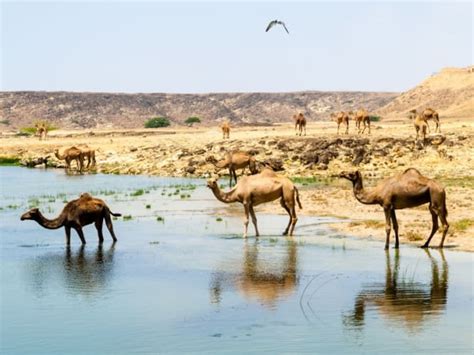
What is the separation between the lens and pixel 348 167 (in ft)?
117

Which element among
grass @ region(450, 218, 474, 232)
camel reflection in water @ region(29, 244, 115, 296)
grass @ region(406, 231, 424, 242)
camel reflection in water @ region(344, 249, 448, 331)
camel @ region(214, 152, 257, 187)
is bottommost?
camel reflection in water @ region(344, 249, 448, 331)

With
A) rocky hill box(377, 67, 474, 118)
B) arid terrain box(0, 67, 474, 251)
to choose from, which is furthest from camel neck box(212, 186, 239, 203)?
rocky hill box(377, 67, 474, 118)

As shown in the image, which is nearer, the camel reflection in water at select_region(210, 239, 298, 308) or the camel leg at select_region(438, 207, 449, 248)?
the camel reflection in water at select_region(210, 239, 298, 308)

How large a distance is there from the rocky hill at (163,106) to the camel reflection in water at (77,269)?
95026 millimetres

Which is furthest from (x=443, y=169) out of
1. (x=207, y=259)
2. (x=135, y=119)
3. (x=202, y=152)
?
(x=135, y=119)

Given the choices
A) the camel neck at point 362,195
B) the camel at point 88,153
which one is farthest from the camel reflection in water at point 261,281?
the camel at point 88,153

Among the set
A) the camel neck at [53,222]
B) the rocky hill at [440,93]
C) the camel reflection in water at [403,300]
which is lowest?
the camel reflection in water at [403,300]

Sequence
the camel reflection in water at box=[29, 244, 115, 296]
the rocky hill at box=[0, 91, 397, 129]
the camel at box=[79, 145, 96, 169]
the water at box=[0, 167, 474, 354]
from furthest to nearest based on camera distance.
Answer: the rocky hill at box=[0, 91, 397, 129] → the camel at box=[79, 145, 96, 169] → the camel reflection in water at box=[29, 244, 115, 296] → the water at box=[0, 167, 474, 354]

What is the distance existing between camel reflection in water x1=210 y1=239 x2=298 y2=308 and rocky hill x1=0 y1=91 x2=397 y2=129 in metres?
97.4

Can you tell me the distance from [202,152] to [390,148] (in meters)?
9.12

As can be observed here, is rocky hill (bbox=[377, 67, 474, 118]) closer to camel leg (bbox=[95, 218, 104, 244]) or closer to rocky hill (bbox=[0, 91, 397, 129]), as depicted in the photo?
rocky hill (bbox=[0, 91, 397, 129])

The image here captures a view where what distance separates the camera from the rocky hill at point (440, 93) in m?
86.9

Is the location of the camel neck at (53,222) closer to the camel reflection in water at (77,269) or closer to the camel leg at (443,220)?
the camel reflection in water at (77,269)

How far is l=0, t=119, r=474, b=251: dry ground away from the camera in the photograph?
1928 cm
